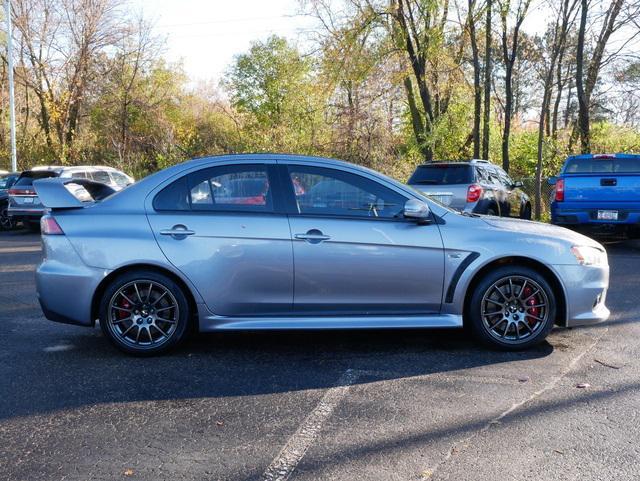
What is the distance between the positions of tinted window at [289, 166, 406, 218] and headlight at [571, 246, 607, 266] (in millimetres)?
1529

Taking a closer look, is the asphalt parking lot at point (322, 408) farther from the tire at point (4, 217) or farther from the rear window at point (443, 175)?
the tire at point (4, 217)

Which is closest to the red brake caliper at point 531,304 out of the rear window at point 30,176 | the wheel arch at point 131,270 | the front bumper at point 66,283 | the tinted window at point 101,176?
the wheel arch at point 131,270

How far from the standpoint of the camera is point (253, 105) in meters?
58.7

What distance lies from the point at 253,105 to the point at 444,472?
189 feet

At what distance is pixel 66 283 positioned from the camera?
498 cm

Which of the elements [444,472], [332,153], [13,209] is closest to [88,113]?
[332,153]

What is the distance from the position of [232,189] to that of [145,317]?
1.27 metres

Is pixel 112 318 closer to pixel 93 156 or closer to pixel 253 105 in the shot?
pixel 93 156

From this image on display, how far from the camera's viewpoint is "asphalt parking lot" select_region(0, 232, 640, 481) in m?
3.24

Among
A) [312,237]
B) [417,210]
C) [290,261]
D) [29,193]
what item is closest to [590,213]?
[417,210]

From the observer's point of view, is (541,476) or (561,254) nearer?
(541,476)

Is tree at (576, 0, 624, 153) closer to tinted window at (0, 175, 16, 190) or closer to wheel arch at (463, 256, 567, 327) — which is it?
wheel arch at (463, 256, 567, 327)

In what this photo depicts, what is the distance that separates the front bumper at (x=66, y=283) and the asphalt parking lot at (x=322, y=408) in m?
0.40

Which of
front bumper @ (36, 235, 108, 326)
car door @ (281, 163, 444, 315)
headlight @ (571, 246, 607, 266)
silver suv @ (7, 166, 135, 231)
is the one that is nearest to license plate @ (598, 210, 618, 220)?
headlight @ (571, 246, 607, 266)
